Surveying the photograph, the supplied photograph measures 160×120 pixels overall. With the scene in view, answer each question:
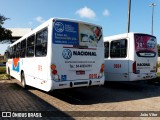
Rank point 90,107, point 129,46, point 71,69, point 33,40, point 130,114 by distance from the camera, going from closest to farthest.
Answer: point 130,114 < point 90,107 < point 71,69 < point 33,40 < point 129,46

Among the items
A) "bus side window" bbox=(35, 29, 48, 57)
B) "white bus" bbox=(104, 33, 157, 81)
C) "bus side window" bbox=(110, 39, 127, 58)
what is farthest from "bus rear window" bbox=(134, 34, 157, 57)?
"bus side window" bbox=(35, 29, 48, 57)

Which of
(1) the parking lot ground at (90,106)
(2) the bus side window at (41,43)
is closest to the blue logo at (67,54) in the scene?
(2) the bus side window at (41,43)

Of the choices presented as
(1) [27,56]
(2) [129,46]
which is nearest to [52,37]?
(1) [27,56]

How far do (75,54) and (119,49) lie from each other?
395 cm

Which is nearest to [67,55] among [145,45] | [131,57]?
[131,57]

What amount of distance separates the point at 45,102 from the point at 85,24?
11.4ft

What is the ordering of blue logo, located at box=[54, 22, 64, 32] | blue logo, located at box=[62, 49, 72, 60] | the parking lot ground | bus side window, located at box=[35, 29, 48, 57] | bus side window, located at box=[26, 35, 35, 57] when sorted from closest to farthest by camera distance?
1. the parking lot ground
2. blue logo, located at box=[54, 22, 64, 32]
3. blue logo, located at box=[62, 49, 72, 60]
4. bus side window, located at box=[35, 29, 48, 57]
5. bus side window, located at box=[26, 35, 35, 57]

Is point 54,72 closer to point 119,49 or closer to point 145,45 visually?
point 119,49

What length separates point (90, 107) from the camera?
7.97 meters

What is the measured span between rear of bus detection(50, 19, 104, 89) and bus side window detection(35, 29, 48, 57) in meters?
0.58

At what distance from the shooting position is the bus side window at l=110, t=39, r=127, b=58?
11.6 m

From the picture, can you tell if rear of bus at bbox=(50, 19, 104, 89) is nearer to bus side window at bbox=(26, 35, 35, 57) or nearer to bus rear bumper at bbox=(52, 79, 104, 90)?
bus rear bumper at bbox=(52, 79, 104, 90)

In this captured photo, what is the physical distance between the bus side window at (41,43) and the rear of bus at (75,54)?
0.58 m

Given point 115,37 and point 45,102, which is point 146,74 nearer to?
point 115,37
